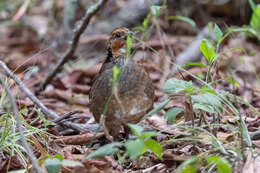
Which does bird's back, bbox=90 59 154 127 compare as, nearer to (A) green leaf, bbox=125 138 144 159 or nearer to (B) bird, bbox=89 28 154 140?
(B) bird, bbox=89 28 154 140

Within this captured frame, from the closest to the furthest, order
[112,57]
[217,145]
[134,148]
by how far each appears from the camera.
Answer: [134,148] → [217,145] → [112,57]

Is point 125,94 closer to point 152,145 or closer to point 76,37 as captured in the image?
point 152,145

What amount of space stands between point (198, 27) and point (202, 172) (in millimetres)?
4506

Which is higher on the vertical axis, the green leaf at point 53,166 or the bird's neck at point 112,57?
the bird's neck at point 112,57

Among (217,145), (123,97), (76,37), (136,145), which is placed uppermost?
(76,37)

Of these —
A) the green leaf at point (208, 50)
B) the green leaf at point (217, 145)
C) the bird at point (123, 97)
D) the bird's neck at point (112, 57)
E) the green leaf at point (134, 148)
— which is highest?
the green leaf at point (208, 50)

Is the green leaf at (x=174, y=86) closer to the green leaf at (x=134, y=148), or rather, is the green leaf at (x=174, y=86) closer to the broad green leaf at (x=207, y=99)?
the broad green leaf at (x=207, y=99)

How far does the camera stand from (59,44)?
5785 mm

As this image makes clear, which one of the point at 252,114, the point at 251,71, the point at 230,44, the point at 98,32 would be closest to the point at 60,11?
the point at 98,32

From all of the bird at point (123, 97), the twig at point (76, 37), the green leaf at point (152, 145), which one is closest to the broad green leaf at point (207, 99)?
the green leaf at point (152, 145)

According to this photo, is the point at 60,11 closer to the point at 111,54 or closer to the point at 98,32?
Result: the point at 98,32

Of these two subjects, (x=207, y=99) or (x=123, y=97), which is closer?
(x=207, y=99)

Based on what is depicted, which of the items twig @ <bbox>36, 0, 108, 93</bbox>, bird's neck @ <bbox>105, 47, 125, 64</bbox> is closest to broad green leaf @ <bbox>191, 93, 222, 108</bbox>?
bird's neck @ <bbox>105, 47, 125, 64</bbox>

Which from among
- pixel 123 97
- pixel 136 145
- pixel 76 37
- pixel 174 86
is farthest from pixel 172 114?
pixel 76 37
